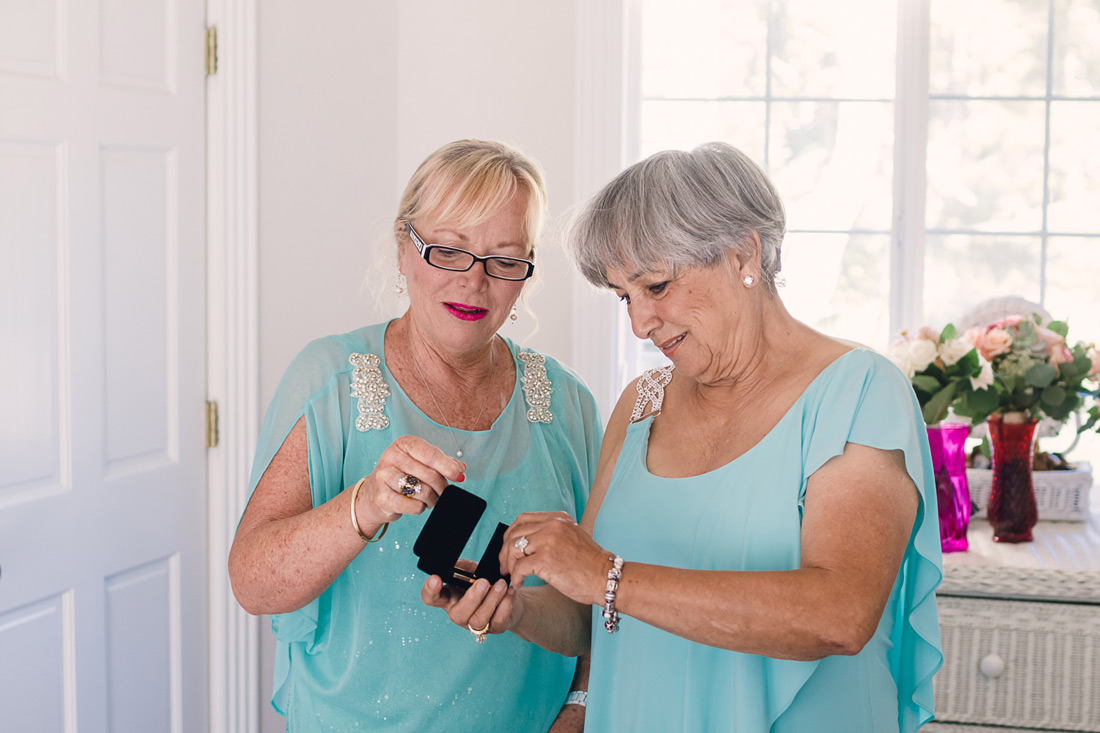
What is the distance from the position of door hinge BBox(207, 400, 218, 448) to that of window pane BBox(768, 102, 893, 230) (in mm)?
1782

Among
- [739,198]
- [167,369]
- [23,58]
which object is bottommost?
[167,369]

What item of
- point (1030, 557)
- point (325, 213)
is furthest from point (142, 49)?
point (1030, 557)

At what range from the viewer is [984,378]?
2.31 meters

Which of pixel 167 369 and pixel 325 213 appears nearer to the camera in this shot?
pixel 167 369

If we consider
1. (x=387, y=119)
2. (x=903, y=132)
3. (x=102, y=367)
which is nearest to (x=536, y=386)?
(x=102, y=367)

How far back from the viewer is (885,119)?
9.61 ft

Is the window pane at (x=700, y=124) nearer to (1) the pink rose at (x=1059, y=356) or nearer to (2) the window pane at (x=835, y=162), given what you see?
(2) the window pane at (x=835, y=162)

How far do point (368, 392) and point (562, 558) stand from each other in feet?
1.77

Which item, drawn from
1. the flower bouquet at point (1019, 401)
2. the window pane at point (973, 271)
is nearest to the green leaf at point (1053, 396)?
the flower bouquet at point (1019, 401)

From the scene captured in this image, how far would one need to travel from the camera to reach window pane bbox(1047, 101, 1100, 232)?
2.85 metres

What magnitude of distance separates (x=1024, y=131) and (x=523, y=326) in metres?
1.64

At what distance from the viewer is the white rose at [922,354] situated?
237cm

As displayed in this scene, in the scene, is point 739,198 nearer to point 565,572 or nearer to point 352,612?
point 565,572

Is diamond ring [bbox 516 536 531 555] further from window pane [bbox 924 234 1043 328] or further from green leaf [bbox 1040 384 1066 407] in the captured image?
window pane [bbox 924 234 1043 328]
